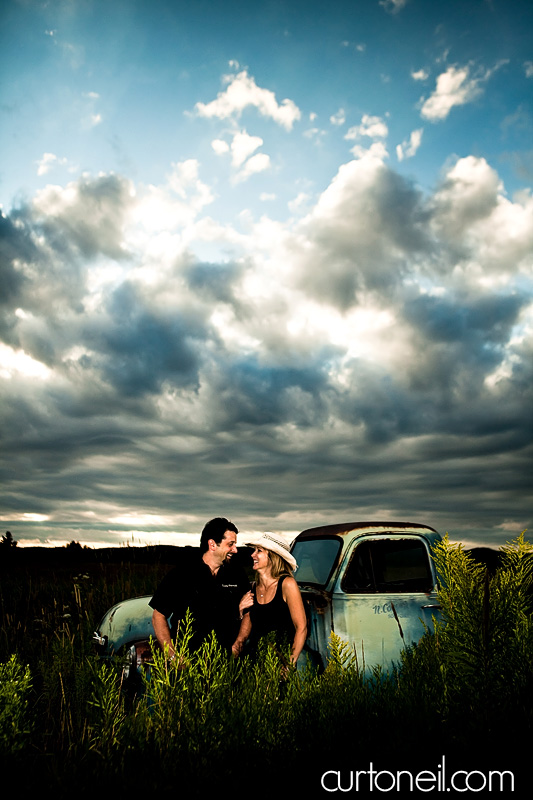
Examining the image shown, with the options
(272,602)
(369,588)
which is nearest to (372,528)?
(369,588)

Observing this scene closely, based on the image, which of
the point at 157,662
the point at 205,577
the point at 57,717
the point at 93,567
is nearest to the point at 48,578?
the point at 93,567

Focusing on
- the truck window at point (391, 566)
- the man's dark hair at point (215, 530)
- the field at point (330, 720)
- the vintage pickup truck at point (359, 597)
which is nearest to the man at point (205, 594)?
the man's dark hair at point (215, 530)

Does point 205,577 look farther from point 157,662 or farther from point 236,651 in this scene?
point 157,662

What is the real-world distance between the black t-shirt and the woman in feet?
0.42

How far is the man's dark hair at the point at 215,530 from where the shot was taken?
5125 millimetres

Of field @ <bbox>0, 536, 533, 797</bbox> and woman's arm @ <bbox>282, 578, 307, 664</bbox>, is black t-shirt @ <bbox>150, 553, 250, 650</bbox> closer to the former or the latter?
woman's arm @ <bbox>282, 578, 307, 664</bbox>

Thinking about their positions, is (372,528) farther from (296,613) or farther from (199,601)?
(199,601)

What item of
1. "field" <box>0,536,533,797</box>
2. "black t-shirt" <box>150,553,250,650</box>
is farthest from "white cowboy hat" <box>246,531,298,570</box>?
"field" <box>0,536,533,797</box>

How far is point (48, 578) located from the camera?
48.2 ft

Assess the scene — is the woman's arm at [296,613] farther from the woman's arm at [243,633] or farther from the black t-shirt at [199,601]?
the black t-shirt at [199,601]

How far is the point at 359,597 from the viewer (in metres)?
5.47

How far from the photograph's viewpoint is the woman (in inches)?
195

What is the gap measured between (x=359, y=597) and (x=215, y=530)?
1552 millimetres

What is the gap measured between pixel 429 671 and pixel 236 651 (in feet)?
5.89
